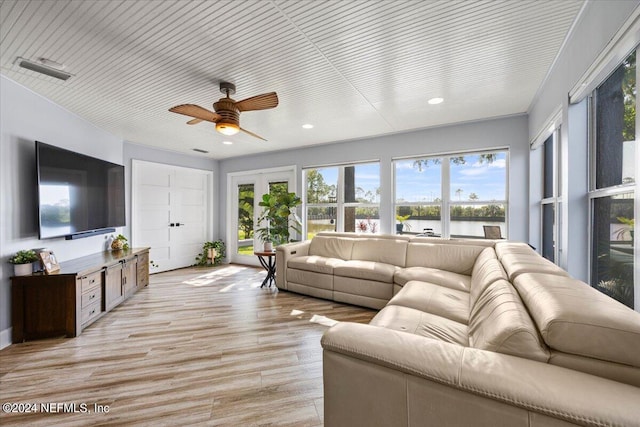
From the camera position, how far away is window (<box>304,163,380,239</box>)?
15.6ft

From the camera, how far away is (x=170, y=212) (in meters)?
5.52

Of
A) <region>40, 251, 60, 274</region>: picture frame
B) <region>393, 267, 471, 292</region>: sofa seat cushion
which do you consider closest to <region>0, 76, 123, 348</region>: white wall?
<region>40, 251, 60, 274</region>: picture frame

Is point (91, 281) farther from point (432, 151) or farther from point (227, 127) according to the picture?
point (432, 151)

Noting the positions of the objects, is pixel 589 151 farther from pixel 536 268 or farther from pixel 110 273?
pixel 110 273

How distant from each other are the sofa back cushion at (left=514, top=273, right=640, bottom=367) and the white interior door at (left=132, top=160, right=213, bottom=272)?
5737 millimetres

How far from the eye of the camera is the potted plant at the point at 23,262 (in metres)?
2.56

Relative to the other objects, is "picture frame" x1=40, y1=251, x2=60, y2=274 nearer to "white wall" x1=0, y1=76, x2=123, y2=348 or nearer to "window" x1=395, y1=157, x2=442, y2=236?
"white wall" x1=0, y1=76, x2=123, y2=348

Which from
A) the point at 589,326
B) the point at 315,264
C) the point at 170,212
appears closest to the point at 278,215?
the point at 315,264

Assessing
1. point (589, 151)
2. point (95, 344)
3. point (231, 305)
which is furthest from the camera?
point (231, 305)

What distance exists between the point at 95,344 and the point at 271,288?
2264mm

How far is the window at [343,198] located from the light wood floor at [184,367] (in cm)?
186

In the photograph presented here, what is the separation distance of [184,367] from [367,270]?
225cm

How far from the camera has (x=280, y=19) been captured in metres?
1.79

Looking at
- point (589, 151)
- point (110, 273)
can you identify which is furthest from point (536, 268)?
point (110, 273)
